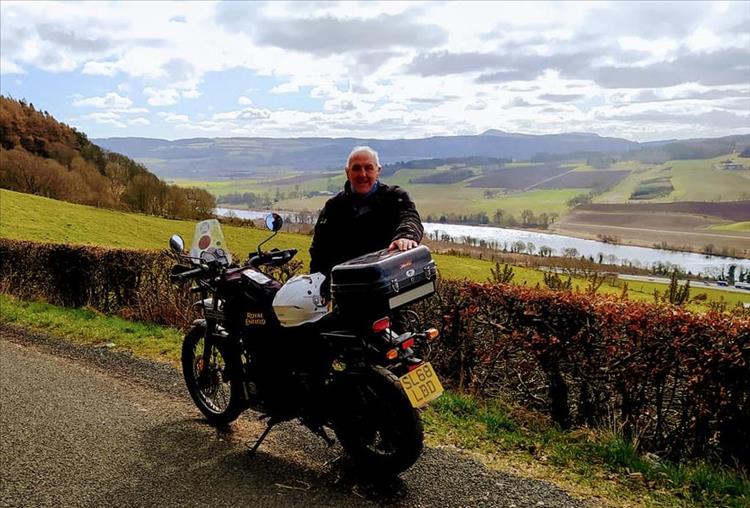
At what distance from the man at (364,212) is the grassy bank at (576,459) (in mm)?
1672

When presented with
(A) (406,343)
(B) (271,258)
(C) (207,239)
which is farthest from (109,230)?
(A) (406,343)

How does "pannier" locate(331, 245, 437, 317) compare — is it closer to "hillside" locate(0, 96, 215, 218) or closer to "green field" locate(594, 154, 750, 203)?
"green field" locate(594, 154, 750, 203)

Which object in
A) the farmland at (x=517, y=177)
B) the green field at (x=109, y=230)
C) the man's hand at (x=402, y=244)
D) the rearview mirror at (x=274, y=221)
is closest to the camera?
the man's hand at (x=402, y=244)

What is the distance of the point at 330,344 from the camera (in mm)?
3811

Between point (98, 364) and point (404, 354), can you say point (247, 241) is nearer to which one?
point (98, 364)

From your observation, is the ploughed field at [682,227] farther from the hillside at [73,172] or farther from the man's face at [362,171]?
the hillside at [73,172]

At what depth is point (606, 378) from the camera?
4.67 meters

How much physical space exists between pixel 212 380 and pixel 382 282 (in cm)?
244

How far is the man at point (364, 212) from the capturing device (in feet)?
14.4

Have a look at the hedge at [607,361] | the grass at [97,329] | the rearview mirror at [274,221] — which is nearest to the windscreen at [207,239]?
the rearview mirror at [274,221]

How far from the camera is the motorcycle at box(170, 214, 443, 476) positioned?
11.4ft

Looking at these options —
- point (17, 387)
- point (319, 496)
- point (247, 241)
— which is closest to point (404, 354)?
point (319, 496)

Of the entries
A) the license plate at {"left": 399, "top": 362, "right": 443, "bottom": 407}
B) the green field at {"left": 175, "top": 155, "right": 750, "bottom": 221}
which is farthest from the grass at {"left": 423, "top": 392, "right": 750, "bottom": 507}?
the green field at {"left": 175, "top": 155, "right": 750, "bottom": 221}

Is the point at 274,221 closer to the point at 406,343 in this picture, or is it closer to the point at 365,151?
the point at 365,151
